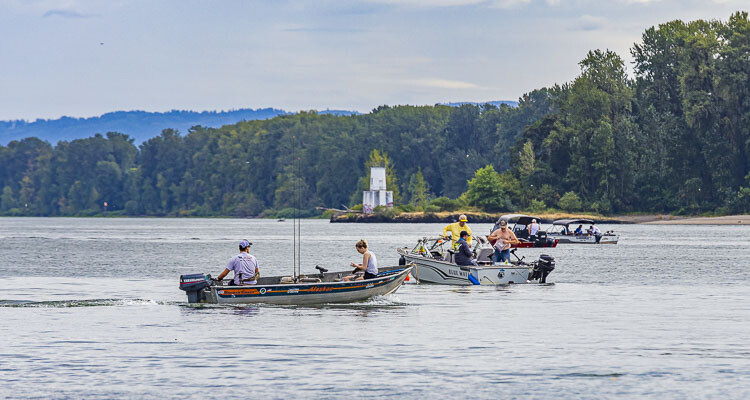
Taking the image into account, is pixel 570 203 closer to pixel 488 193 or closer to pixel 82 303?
pixel 488 193

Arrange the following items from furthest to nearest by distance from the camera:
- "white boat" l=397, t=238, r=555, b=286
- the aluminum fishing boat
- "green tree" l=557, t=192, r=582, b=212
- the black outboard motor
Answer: "green tree" l=557, t=192, r=582, b=212 → the black outboard motor → "white boat" l=397, t=238, r=555, b=286 → the aluminum fishing boat

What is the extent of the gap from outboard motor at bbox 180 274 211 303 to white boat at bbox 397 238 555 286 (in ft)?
31.2

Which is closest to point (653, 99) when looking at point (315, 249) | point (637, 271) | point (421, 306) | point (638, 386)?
point (315, 249)

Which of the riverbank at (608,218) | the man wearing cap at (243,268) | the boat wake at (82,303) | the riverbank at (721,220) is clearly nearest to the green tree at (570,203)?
the riverbank at (608,218)

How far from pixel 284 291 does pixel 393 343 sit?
7759 mm

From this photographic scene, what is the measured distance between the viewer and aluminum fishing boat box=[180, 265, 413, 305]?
3256cm

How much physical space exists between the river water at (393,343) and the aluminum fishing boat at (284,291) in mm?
364

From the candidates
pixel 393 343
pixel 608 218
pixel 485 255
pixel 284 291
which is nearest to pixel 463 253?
pixel 485 255

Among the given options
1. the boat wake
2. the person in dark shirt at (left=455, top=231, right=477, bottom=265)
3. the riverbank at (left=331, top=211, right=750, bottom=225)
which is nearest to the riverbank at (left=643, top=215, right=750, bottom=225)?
the riverbank at (left=331, top=211, right=750, bottom=225)

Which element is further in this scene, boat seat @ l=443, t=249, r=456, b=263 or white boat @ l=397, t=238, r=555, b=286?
boat seat @ l=443, t=249, r=456, b=263

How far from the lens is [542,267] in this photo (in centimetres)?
4253

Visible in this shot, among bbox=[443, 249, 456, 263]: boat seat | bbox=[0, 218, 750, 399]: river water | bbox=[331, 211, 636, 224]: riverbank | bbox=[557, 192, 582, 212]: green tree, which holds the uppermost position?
bbox=[557, 192, 582, 212]: green tree

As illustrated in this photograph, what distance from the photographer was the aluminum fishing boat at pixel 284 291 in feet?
107

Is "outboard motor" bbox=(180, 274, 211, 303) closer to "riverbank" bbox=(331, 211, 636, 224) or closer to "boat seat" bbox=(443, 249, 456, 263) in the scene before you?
"boat seat" bbox=(443, 249, 456, 263)
